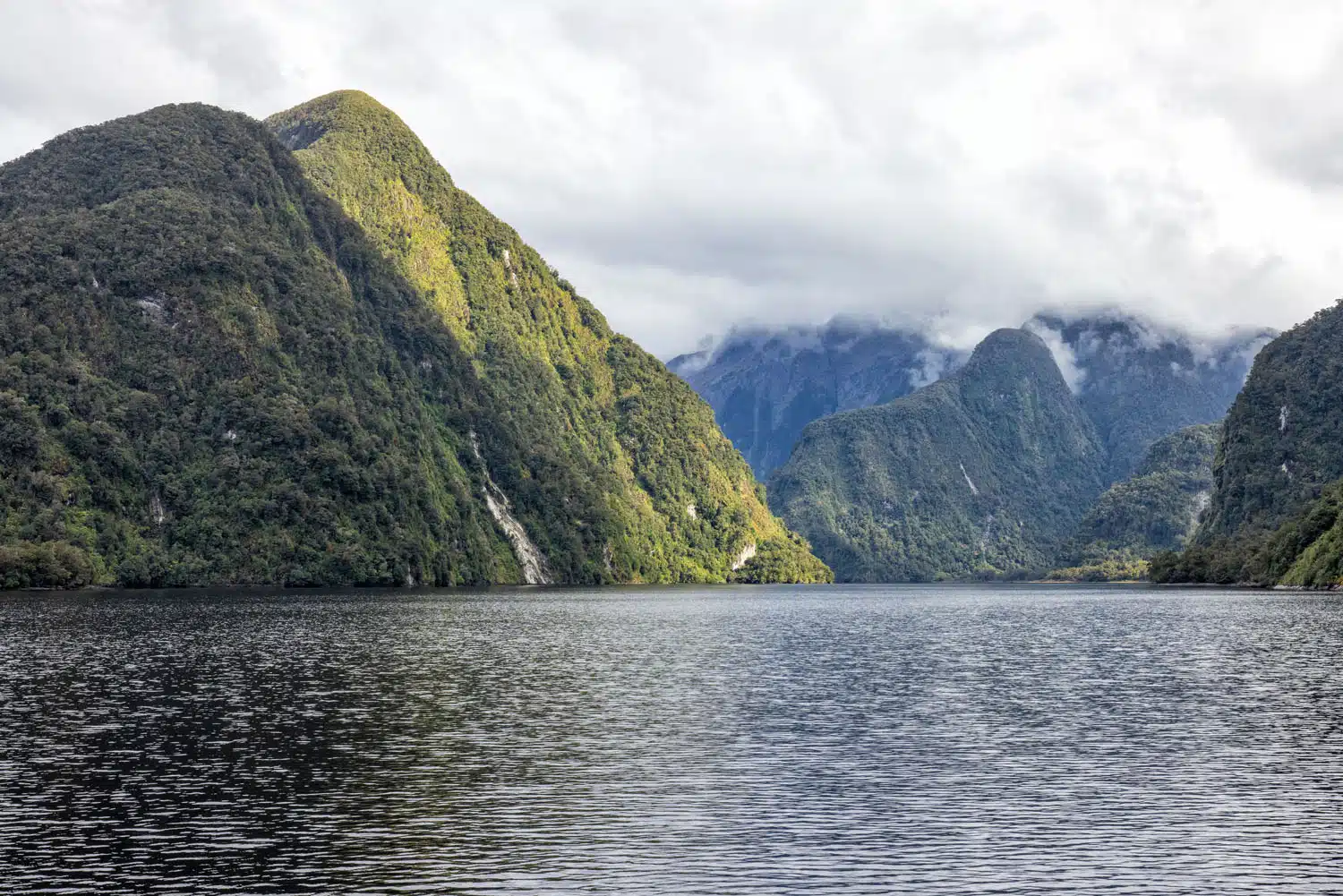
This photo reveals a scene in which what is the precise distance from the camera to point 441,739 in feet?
183

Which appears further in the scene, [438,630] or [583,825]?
[438,630]

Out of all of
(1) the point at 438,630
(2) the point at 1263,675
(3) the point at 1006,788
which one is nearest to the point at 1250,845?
(3) the point at 1006,788

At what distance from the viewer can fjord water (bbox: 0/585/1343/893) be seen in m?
34.5

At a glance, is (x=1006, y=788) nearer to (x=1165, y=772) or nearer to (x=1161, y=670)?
(x=1165, y=772)

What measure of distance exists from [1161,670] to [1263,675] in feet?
23.4

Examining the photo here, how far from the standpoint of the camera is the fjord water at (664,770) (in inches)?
1358

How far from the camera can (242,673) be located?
8025cm

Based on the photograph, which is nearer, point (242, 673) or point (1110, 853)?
point (1110, 853)

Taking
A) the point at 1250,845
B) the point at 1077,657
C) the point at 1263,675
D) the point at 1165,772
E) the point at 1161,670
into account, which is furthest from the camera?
the point at 1077,657

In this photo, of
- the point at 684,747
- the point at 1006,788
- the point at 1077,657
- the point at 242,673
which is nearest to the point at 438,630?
the point at 242,673

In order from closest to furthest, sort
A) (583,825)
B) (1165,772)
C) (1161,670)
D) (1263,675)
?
(583,825) < (1165,772) < (1263,675) < (1161,670)

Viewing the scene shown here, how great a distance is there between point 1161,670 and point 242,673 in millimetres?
57513

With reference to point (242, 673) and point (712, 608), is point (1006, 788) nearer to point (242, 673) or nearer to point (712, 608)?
point (242, 673)

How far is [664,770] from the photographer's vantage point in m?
48.7
